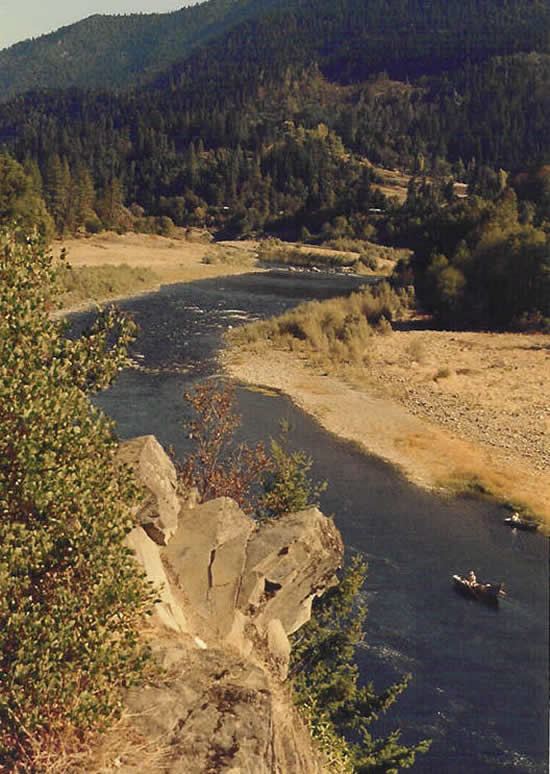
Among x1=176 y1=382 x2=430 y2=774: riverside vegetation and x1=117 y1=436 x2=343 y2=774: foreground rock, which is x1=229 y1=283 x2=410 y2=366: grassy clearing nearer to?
x1=176 y1=382 x2=430 y2=774: riverside vegetation

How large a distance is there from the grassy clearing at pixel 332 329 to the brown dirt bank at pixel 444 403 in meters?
1.69

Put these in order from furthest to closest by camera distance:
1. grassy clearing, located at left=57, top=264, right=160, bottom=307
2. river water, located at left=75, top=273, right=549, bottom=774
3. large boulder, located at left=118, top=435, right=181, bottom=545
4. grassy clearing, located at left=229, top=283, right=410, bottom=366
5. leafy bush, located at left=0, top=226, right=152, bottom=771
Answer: grassy clearing, located at left=57, top=264, right=160, bottom=307 < grassy clearing, located at left=229, top=283, right=410, bottom=366 < river water, located at left=75, top=273, right=549, bottom=774 < large boulder, located at left=118, top=435, right=181, bottom=545 < leafy bush, located at left=0, top=226, right=152, bottom=771

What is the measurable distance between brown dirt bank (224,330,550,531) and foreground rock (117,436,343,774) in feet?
56.3

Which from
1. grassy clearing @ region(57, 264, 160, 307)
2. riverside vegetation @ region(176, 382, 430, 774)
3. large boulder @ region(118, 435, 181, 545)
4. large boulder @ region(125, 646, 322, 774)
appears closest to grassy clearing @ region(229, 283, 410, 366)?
grassy clearing @ region(57, 264, 160, 307)

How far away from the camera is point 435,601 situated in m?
24.3

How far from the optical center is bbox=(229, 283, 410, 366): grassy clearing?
191 ft

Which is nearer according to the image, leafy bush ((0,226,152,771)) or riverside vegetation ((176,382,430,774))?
leafy bush ((0,226,152,771))

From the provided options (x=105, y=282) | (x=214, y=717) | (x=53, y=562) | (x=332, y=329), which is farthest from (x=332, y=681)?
(x=105, y=282)

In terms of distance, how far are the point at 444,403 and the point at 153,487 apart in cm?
3365

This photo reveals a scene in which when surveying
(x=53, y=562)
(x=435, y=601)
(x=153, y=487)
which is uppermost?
(x=53, y=562)

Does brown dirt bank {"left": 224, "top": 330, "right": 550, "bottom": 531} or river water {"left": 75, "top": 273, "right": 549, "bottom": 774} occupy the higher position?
river water {"left": 75, "top": 273, "right": 549, "bottom": 774}

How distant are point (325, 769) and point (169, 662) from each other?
529cm

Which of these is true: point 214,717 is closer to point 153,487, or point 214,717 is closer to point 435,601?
point 153,487

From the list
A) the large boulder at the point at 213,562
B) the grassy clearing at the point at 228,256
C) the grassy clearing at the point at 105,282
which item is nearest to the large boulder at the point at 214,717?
the large boulder at the point at 213,562
